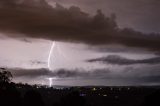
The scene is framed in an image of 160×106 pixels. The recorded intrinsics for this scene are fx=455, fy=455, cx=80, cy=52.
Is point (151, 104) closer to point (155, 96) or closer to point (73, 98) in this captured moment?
point (155, 96)

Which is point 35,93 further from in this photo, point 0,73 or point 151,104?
point 151,104

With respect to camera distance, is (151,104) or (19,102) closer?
(151,104)

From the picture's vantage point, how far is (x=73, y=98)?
85312 mm

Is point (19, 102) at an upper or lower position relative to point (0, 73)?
lower

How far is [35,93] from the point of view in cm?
8731

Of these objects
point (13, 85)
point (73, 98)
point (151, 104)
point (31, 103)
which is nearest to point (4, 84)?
point (13, 85)

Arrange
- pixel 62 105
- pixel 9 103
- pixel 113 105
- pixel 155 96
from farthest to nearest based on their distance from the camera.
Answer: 1. pixel 113 105
2. pixel 62 105
3. pixel 9 103
4. pixel 155 96

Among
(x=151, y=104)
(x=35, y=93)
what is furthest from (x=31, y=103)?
(x=151, y=104)

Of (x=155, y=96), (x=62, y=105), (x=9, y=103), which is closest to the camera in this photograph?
(x=155, y=96)

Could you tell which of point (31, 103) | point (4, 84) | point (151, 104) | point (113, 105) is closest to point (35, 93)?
point (31, 103)

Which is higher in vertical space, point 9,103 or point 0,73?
point 0,73

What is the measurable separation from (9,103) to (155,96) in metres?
25.1

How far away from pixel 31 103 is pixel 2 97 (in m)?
7.70

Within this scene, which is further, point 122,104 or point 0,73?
point 122,104
